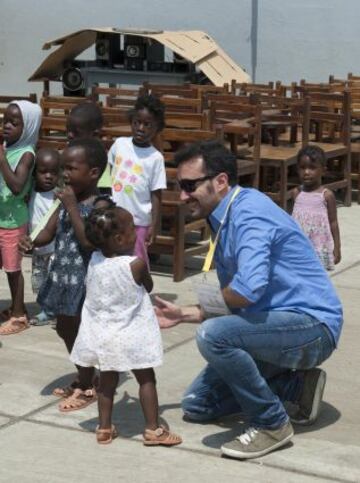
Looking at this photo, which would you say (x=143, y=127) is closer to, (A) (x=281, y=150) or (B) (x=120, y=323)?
(B) (x=120, y=323)

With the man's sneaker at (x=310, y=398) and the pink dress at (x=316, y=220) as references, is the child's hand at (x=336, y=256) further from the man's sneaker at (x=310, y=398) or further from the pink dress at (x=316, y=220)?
the man's sneaker at (x=310, y=398)

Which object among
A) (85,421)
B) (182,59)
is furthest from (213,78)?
(85,421)

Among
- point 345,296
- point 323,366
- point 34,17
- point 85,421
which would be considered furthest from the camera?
point 34,17

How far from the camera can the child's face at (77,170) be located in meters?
5.32

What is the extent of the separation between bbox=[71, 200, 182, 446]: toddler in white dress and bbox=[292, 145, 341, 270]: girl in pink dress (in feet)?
11.0

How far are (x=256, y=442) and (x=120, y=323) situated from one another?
753mm

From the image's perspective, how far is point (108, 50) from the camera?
16.0 m

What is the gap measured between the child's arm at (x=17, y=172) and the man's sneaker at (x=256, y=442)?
2398mm

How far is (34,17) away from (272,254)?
15415 mm

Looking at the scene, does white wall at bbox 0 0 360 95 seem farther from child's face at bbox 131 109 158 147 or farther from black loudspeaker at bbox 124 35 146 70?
child's face at bbox 131 109 158 147

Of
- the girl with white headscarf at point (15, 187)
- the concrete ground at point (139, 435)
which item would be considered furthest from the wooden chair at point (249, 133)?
the concrete ground at point (139, 435)

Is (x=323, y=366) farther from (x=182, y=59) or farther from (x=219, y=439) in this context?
(x=182, y=59)

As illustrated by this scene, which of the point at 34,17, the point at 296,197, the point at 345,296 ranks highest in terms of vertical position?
the point at 34,17

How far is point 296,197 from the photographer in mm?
8227
